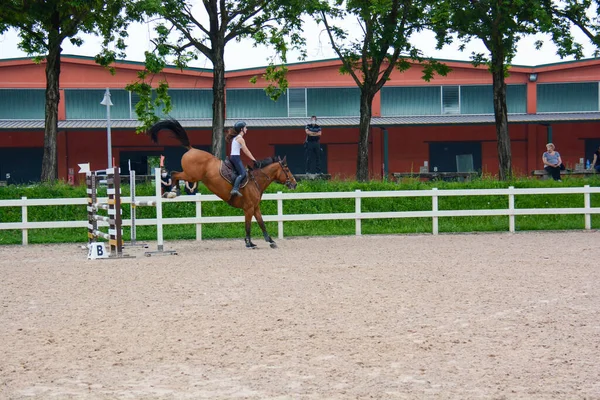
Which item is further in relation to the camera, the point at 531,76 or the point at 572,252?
the point at 531,76

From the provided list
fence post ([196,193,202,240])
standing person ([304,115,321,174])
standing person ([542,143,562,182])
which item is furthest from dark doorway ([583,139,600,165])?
fence post ([196,193,202,240])

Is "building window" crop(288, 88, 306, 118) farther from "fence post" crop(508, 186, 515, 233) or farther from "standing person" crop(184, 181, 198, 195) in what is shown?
"fence post" crop(508, 186, 515, 233)

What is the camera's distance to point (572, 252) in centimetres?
1537

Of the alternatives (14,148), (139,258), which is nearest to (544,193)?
(139,258)

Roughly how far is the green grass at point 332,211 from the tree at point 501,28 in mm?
2966

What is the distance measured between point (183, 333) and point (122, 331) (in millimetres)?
603

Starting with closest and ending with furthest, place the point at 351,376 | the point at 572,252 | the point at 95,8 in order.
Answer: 1. the point at 351,376
2. the point at 572,252
3. the point at 95,8

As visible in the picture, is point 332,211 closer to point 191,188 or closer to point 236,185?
point 191,188

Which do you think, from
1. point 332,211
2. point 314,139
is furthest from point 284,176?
point 314,139

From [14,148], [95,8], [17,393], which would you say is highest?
[95,8]

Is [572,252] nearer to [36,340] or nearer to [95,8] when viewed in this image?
[36,340]

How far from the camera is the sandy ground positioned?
247 inches

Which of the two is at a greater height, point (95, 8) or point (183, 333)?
point (95, 8)

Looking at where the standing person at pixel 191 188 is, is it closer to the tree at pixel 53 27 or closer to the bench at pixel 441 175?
the tree at pixel 53 27
